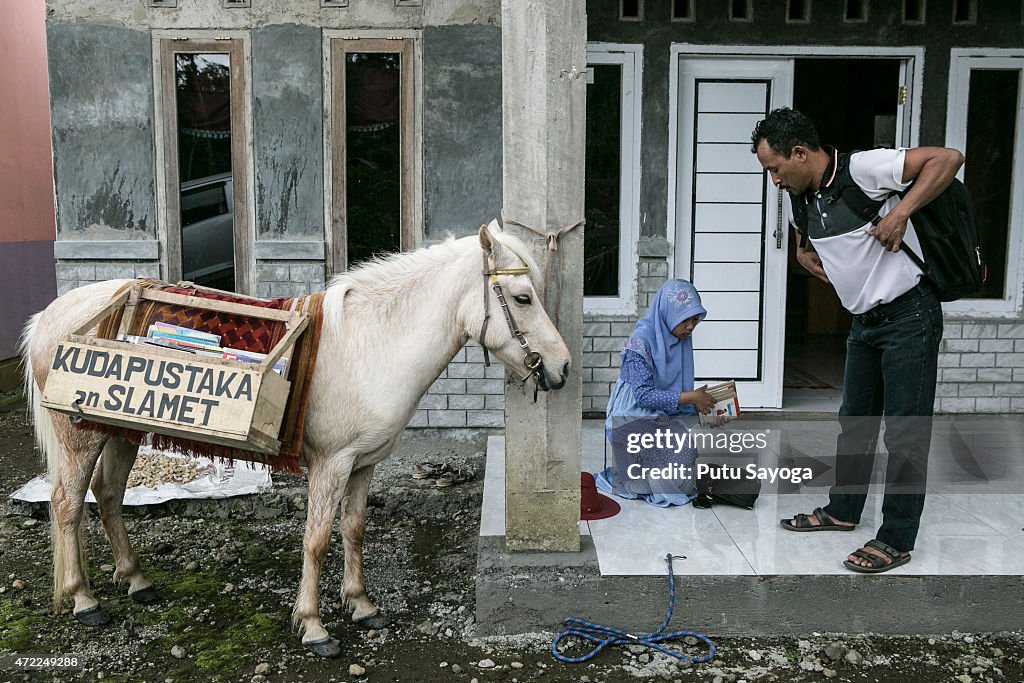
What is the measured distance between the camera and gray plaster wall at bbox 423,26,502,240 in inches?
234

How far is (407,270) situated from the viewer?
11.4 feet

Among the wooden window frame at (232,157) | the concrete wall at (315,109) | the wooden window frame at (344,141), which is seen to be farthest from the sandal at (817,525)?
the wooden window frame at (232,157)

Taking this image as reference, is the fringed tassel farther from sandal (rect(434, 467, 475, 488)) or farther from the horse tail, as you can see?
sandal (rect(434, 467, 475, 488))

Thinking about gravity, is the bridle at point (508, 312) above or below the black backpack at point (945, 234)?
below

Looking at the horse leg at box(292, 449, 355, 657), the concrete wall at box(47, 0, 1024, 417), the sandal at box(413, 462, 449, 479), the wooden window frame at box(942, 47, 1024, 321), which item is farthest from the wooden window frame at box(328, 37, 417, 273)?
the wooden window frame at box(942, 47, 1024, 321)

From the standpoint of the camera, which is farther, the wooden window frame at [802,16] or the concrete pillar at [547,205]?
the wooden window frame at [802,16]

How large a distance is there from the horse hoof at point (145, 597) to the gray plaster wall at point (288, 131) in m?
2.94

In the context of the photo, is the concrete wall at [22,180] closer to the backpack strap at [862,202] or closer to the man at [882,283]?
the man at [882,283]

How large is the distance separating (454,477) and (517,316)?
2505 mm

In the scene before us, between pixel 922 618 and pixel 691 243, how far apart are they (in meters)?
3.44

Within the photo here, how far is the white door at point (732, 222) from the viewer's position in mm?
6203

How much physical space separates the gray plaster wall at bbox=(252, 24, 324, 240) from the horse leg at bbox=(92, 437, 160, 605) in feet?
8.56

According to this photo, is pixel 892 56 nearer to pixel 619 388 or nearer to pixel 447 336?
pixel 619 388

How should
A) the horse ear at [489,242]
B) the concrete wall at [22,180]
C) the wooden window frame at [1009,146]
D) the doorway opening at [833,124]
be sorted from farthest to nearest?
the doorway opening at [833,124] → the concrete wall at [22,180] → the wooden window frame at [1009,146] → the horse ear at [489,242]
